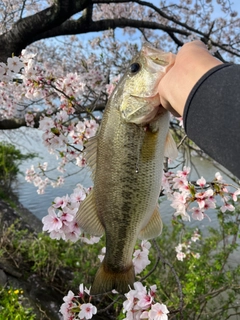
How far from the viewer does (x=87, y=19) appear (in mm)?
5930

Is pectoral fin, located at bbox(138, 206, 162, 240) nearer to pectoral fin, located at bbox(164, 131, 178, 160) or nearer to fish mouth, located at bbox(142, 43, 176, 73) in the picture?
pectoral fin, located at bbox(164, 131, 178, 160)

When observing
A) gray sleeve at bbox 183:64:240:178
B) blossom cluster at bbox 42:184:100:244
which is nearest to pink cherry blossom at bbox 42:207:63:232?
blossom cluster at bbox 42:184:100:244

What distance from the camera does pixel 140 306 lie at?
6.79ft

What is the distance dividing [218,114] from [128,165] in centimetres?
76

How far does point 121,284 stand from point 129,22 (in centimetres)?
551

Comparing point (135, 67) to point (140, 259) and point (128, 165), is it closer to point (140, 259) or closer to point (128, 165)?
point (128, 165)

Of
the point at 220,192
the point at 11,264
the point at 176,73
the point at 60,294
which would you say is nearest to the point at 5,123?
the point at 11,264

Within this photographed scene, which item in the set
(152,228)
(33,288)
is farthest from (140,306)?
(33,288)

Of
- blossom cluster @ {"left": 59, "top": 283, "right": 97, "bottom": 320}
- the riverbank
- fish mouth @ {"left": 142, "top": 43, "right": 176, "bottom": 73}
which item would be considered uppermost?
fish mouth @ {"left": 142, "top": 43, "right": 176, "bottom": 73}

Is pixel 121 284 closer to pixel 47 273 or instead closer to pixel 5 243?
pixel 47 273

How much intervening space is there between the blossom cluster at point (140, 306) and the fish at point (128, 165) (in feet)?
0.47

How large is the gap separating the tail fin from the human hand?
111cm

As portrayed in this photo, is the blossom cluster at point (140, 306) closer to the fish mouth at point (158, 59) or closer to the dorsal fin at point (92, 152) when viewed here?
the dorsal fin at point (92, 152)

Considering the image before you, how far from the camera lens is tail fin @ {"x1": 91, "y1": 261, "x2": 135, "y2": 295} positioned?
6.16ft
